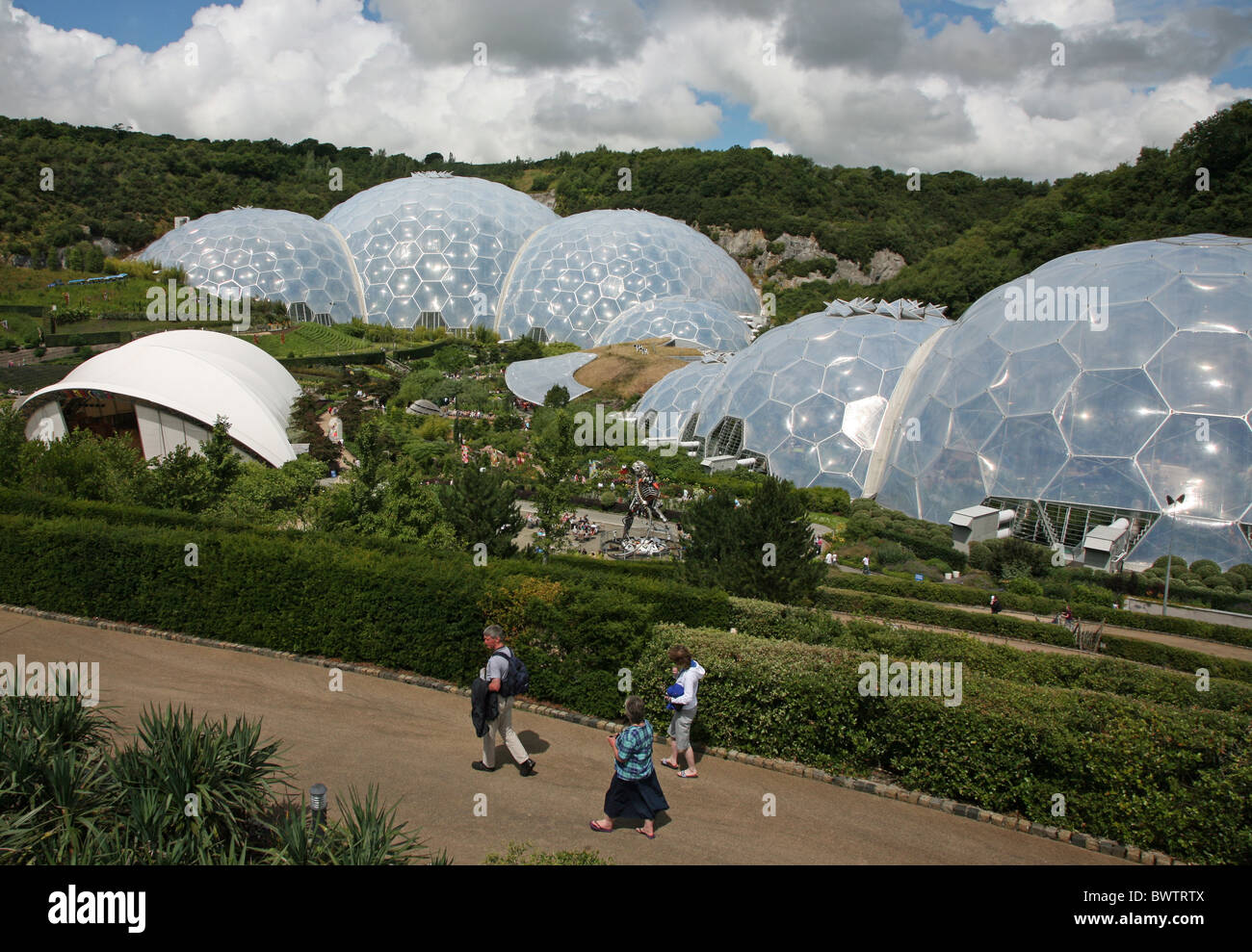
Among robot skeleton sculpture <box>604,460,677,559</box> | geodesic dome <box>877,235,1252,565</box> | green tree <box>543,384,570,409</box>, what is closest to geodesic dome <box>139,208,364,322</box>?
green tree <box>543,384,570,409</box>

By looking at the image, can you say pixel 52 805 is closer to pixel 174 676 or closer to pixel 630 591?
pixel 174 676

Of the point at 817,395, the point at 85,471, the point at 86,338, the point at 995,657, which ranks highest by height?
the point at 86,338

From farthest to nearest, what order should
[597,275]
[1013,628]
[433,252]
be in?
[433,252]
[597,275]
[1013,628]

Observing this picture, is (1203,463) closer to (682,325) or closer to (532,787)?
(532,787)

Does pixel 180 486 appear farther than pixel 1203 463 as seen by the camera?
No

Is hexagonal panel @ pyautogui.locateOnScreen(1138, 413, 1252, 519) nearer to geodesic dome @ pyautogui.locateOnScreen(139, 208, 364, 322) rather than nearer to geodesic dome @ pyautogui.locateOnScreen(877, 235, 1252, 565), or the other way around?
geodesic dome @ pyautogui.locateOnScreen(877, 235, 1252, 565)

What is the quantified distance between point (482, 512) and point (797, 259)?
6386cm

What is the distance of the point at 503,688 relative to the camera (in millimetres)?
7398

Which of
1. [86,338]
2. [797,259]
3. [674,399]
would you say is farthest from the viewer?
[797,259]

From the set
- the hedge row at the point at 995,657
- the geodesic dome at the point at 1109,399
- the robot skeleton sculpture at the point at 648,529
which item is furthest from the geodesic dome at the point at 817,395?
the hedge row at the point at 995,657

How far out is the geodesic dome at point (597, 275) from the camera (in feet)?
155

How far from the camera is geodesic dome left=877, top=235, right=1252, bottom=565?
1878 centimetres

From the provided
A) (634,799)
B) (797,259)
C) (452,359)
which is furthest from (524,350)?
(634,799)

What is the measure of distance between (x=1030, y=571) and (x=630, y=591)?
1322 centimetres
